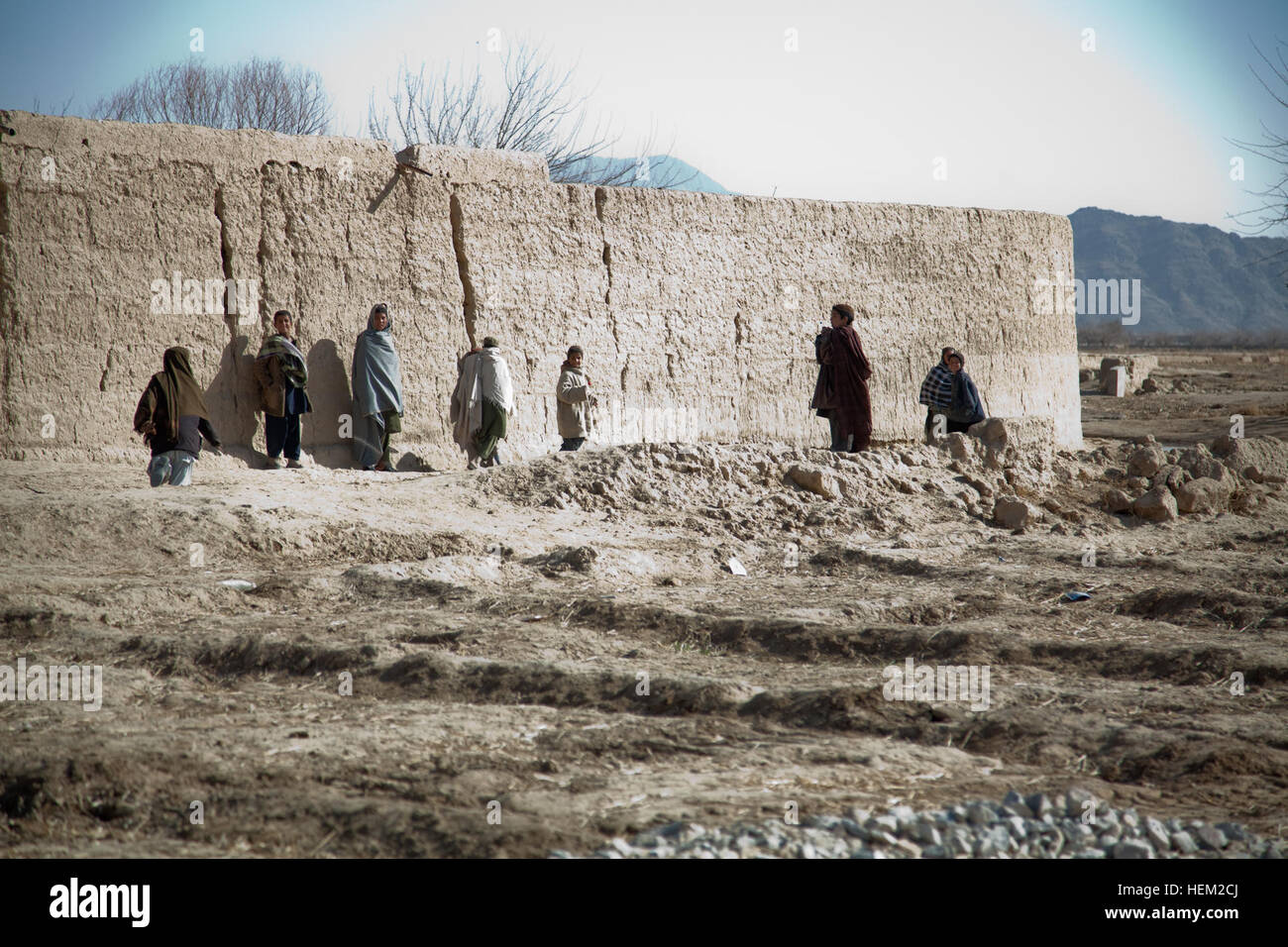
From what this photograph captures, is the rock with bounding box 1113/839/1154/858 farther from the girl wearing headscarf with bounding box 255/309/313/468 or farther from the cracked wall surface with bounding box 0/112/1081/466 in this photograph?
the cracked wall surface with bounding box 0/112/1081/466

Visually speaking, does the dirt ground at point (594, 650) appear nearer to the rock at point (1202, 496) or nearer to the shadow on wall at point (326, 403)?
the rock at point (1202, 496)

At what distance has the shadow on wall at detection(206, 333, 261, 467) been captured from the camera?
7.66m

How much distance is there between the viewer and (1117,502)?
28.1 feet

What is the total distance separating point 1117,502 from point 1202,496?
2.29 feet

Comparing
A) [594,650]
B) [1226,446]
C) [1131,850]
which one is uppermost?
[1226,446]

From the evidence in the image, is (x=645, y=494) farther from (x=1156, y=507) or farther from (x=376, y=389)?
(x=1156, y=507)

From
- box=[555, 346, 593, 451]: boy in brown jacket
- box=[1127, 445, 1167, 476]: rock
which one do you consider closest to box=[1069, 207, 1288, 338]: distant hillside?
box=[1127, 445, 1167, 476]: rock

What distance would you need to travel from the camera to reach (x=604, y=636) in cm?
503

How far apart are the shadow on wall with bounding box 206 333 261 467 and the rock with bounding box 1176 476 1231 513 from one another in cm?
666

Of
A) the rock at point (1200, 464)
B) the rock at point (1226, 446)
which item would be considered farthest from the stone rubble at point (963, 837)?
the rock at point (1226, 446)

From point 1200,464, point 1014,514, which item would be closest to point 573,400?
point 1014,514
